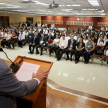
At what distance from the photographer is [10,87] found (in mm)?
869

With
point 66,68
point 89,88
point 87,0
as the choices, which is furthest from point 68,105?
point 87,0

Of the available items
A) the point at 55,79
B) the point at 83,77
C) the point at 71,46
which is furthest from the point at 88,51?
the point at 55,79

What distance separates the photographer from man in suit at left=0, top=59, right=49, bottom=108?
0.84m

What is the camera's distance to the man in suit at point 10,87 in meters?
0.84

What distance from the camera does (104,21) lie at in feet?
66.7

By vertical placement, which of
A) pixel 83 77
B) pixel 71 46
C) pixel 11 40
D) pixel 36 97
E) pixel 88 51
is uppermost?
pixel 36 97

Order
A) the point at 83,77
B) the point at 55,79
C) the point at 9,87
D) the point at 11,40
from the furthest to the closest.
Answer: the point at 11,40, the point at 83,77, the point at 55,79, the point at 9,87

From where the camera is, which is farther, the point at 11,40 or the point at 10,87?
the point at 11,40

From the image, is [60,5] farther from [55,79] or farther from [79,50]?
[55,79]

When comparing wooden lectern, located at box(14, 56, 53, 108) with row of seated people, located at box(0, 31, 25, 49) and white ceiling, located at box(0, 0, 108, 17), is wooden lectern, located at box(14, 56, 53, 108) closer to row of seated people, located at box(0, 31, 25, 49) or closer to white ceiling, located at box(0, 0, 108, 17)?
white ceiling, located at box(0, 0, 108, 17)

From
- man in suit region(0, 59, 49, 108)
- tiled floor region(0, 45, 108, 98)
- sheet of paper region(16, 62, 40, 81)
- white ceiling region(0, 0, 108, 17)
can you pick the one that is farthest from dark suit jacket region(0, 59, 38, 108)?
white ceiling region(0, 0, 108, 17)

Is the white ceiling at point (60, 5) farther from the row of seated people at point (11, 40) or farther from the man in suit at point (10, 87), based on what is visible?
the man in suit at point (10, 87)

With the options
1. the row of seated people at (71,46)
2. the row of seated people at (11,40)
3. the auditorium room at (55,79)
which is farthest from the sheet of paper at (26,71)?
the row of seated people at (11,40)

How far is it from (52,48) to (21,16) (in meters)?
16.2
